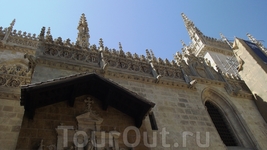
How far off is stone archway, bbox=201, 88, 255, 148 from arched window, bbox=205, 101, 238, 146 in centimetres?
15

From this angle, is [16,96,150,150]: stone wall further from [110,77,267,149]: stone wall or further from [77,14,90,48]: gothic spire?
[77,14,90,48]: gothic spire

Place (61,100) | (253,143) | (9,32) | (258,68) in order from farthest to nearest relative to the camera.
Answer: (9,32)
(258,68)
(253,143)
(61,100)

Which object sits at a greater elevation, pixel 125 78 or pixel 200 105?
pixel 125 78

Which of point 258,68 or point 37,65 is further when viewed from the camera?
point 258,68

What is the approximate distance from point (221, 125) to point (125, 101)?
5903mm

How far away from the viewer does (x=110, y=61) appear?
386 inches

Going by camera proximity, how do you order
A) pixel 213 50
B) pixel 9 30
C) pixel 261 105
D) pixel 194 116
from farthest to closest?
1. pixel 213 50
2. pixel 9 30
3. pixel 261 105
4. pixel 194 116

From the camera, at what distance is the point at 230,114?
11.0 meters

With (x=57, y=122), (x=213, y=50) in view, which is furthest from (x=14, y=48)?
(x=213, y=50)

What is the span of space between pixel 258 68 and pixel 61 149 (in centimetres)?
1142

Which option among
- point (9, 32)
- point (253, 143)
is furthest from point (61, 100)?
point (9, 32)

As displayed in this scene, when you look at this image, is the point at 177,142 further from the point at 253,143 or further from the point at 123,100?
the point at 253,143

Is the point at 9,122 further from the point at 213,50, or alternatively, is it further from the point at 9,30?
the point at 213,50

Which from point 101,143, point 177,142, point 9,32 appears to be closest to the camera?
point 101,143
